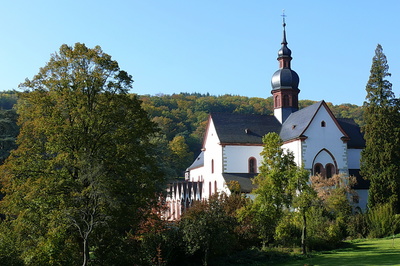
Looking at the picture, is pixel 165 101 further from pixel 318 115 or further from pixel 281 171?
pixel 281 171

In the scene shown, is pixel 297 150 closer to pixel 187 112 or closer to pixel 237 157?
pixel 237 157

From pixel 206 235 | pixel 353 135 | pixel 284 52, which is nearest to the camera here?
pixel 206 235

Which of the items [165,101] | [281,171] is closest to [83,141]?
[281,171]

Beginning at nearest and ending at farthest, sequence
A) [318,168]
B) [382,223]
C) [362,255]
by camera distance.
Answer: [362,255] → [382,223] → [318,168]

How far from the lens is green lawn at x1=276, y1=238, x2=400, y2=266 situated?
2239cm

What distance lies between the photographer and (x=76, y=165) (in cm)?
2025

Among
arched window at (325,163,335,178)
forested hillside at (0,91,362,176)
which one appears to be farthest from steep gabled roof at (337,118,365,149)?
forested hillside at (0,91,362,176)

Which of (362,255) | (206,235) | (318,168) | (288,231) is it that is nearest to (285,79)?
(318,168)

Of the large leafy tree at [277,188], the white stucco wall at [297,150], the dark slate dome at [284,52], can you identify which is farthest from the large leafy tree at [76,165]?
the dark slate dome at [284,52]

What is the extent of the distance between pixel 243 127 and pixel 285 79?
6892mm

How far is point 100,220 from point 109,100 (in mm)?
5255

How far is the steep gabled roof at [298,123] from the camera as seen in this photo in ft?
142

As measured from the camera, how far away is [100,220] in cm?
2039

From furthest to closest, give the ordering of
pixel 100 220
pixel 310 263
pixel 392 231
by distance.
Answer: pixel 392 231 < pixel 310 263 < pixel 100 220
